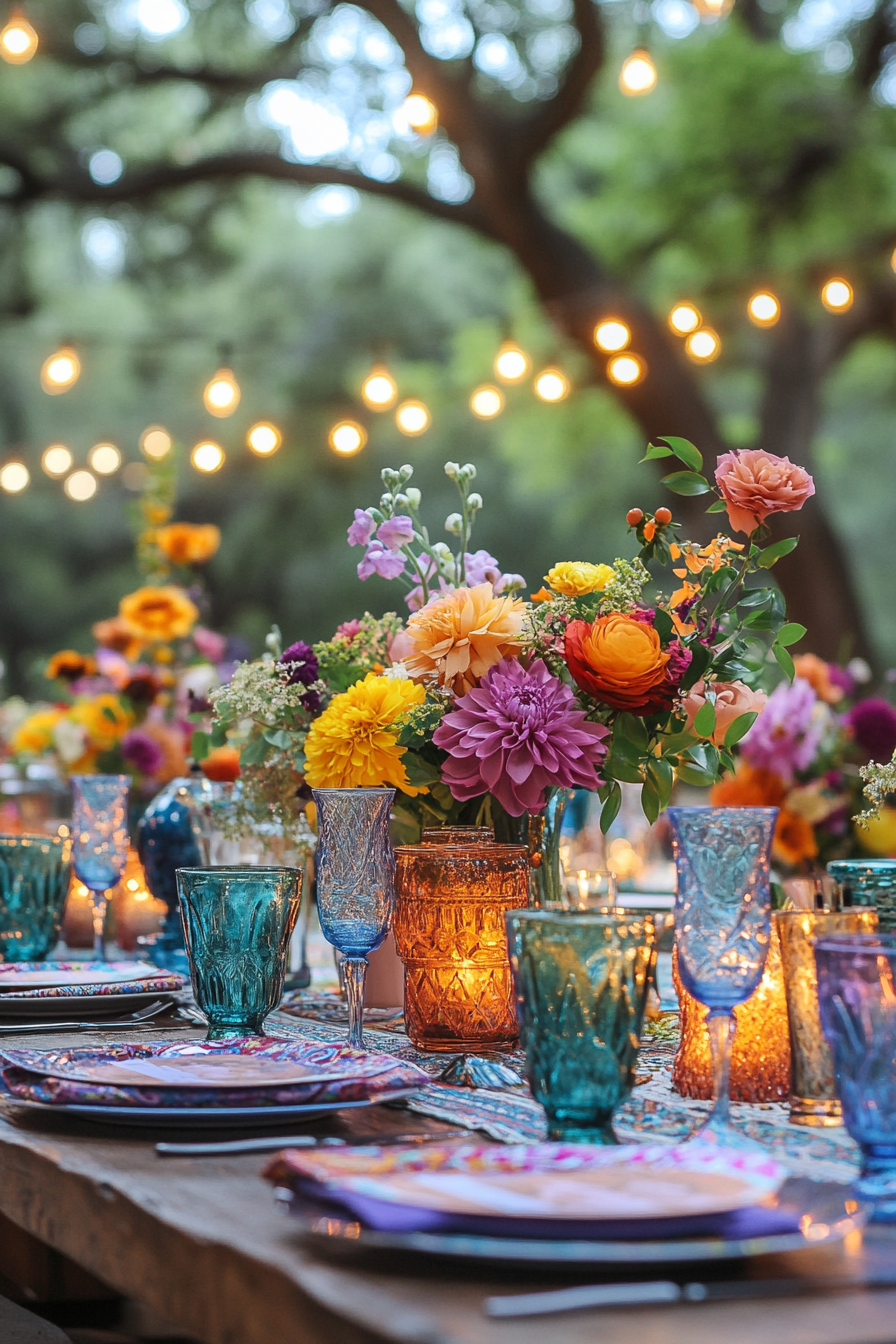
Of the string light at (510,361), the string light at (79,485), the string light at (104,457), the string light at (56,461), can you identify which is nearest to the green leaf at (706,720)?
the string light at (510,361)

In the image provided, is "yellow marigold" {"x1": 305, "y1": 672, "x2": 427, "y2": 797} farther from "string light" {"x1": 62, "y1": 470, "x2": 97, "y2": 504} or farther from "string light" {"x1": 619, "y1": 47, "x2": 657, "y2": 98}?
"string light" {"x1": 62, "y1": 470, "x2": 97, "y2": 504}

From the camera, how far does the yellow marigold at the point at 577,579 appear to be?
A: 3.68 ft

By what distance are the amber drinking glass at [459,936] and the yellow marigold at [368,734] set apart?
9cm

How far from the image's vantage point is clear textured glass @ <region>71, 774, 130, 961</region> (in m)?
1.44

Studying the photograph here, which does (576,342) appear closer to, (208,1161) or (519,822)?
(519,822)

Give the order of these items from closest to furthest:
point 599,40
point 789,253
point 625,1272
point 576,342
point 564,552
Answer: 1. point 625,1272
2. point 599,40
3. point 576,342
4. point 789,253
5. point 564,552

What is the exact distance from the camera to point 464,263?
8.95 meters

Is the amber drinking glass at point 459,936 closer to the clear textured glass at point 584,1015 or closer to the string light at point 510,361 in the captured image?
the clear textured glass at point 584,1015

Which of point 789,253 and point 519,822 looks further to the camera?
point 789,253

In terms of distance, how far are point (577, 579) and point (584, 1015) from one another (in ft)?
1.47

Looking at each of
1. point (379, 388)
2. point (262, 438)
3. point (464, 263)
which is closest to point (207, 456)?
point (262, 438)

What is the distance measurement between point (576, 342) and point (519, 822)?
407 centimetres

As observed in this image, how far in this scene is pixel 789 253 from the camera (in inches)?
216

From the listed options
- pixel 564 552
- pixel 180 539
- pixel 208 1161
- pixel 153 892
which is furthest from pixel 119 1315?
pixel 564 552
